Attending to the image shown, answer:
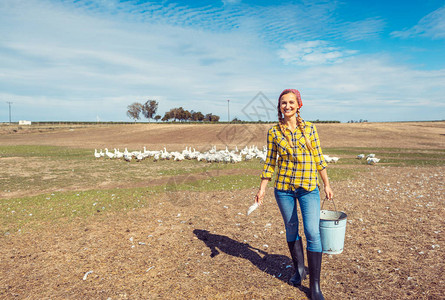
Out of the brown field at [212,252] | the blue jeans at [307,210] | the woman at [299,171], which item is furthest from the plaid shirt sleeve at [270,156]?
the brown field at [212,252]

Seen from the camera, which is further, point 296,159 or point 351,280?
point 351,280

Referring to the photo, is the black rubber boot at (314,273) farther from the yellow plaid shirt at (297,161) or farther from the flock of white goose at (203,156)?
the flock of white goose at (203,156)

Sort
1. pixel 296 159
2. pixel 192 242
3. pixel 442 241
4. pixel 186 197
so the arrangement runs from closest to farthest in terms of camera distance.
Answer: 1. pixel 296 159
2. pixel 442 241
3. pixel 192 242
4. pixel 186 197

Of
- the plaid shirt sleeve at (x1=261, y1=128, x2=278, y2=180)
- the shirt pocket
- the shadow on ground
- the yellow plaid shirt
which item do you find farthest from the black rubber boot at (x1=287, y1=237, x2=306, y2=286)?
the shirt pocket

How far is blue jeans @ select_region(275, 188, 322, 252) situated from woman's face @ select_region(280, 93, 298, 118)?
118 cm

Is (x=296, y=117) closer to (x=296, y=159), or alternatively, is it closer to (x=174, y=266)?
(x=296, y=159)

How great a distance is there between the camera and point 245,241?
6.79 metres

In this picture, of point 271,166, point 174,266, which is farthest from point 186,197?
point 271,166

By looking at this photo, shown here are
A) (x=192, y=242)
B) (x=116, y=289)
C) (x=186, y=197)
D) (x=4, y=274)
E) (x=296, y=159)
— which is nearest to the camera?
(x=296, y=159)

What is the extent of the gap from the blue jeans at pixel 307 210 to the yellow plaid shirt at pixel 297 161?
12 cm

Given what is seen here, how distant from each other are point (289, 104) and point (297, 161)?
88 cm

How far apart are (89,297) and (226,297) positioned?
2.30 meters

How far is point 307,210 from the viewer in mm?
4168

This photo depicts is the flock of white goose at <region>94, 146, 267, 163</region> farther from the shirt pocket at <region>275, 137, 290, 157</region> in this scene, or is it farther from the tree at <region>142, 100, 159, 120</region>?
the tree at <region>142, 100, 159, 120</region>
